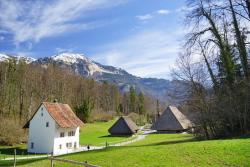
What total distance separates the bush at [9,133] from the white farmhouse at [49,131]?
2815 mm

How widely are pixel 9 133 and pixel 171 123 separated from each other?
39.1m

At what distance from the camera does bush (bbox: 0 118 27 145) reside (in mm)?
57469

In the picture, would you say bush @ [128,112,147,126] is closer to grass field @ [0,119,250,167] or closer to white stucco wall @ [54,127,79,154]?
white stucco wall @ [54,127,79,154]

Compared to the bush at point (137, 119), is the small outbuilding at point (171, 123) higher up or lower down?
lower down

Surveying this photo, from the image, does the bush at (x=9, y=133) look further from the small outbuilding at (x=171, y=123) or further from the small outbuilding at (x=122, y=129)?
the small outbuilding at (x=171, y=123)

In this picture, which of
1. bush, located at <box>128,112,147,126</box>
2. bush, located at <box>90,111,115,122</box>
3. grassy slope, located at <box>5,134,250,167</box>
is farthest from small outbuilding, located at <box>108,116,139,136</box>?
grassy slope, located at <box>5,134,250,167</box>

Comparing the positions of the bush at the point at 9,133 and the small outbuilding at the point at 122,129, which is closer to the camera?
the bush at the point at 9,133

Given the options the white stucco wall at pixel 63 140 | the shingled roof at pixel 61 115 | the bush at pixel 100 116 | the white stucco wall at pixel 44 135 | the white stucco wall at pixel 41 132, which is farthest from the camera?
the bush at pixel 100 116

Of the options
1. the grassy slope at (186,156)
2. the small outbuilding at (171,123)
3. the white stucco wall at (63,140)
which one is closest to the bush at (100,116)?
the small outbuilding at (171,123)

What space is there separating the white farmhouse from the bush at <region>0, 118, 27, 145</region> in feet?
9.24

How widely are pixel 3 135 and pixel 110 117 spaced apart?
6016 centimetres

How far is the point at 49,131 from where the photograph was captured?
56.5 m

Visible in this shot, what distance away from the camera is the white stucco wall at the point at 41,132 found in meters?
56.1

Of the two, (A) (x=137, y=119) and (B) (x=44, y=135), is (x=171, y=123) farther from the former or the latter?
(A) (x=137, y=119)
